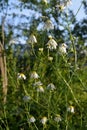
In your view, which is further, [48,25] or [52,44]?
[52,44]

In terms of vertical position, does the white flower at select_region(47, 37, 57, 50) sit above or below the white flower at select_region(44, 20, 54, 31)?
below

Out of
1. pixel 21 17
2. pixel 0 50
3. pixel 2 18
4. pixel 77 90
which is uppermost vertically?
pixel 21 17

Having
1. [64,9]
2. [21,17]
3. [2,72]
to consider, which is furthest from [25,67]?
[64,9]

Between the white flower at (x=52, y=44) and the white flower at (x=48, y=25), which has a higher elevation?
the white flower at (x=48, y=25)

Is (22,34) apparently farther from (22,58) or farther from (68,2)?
(68,2)

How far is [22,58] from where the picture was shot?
35.1 feet

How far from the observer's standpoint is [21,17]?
45.2ft

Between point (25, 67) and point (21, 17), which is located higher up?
point (21, 17)

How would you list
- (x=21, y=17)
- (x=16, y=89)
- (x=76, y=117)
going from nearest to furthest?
(x=76, y=117)
(x=16, y=89)
(x=21, y=17)

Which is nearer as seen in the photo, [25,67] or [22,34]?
[25,67]

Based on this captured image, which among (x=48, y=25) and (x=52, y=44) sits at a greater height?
(x=48, y=25)

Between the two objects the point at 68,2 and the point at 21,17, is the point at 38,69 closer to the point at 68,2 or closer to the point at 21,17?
the point at 68,2

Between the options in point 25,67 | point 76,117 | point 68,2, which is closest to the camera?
point 68,2

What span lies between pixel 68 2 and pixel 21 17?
9555 millimetres
